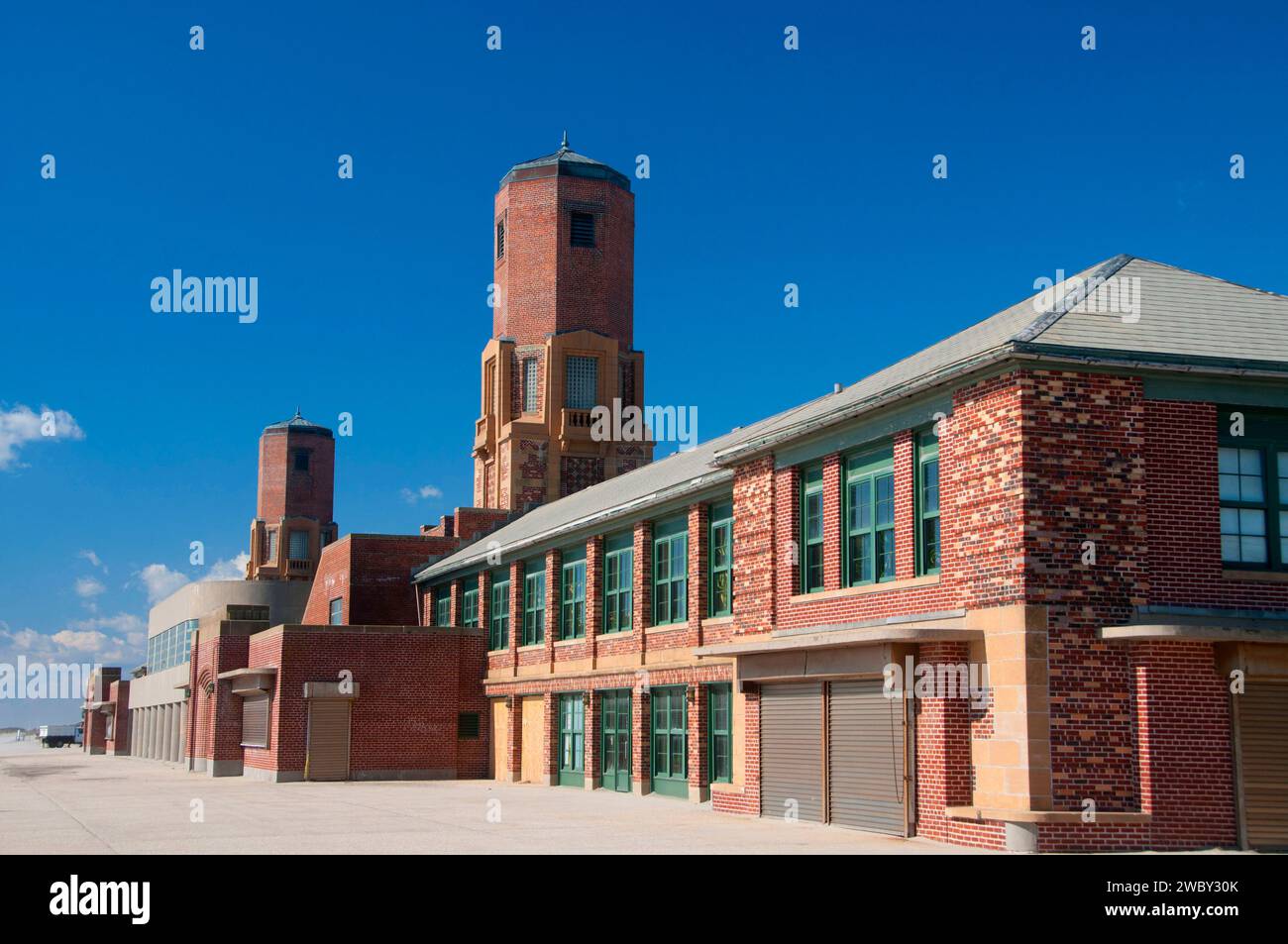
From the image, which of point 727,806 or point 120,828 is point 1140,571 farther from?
point 120,828

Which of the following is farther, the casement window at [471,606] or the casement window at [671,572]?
the casement window at [471,606]

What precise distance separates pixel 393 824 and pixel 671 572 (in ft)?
34.3

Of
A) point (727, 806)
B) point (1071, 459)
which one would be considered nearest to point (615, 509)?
point (727, 806)

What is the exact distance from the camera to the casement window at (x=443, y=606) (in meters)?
47.3

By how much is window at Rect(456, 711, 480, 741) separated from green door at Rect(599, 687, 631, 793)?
27.5 ft

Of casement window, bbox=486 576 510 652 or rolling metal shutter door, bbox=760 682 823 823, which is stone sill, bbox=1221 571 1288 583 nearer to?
rolling metal shutter door, bbox=760 682 823 823

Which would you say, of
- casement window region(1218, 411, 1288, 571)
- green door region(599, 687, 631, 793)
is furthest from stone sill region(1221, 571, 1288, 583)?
green door region(599, 687, 631, 793)

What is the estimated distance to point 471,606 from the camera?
4484 centimetres

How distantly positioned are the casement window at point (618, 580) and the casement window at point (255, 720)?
13015mm

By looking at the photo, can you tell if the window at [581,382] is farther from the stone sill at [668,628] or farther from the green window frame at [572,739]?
the stone sill at [668,628]

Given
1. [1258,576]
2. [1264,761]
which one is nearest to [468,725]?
[1258,576]

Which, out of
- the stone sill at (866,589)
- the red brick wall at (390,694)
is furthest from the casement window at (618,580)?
the stone sill at (866,589)

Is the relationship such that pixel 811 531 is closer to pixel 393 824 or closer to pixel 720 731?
pixel 720 731
